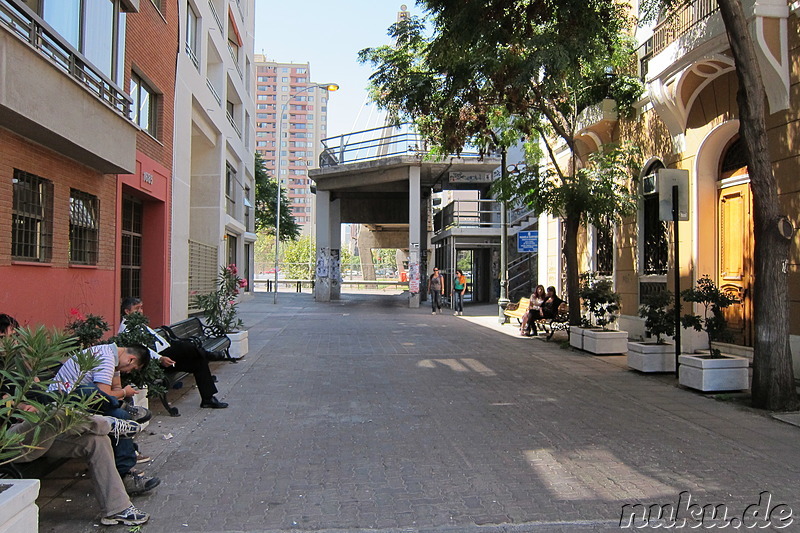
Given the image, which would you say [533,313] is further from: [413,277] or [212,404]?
[413,277]

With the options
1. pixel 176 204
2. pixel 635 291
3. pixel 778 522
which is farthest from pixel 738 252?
pixel 176 204

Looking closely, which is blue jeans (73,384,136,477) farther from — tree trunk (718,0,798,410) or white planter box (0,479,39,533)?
tree trunk (718,0,798,410)

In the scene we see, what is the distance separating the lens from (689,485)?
4.44 m

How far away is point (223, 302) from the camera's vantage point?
10.7 m

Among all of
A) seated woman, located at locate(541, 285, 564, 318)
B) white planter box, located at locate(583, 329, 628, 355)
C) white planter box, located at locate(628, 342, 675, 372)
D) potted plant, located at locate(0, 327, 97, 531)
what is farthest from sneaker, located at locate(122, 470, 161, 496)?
seated woman, located at locate(541, 285, 564, 318)

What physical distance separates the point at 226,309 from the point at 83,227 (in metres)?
2.80

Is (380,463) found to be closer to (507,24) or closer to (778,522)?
(778,522)

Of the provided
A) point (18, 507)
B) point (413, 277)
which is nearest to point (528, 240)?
point (413, 277)

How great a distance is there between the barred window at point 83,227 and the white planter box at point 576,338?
29.4 feet

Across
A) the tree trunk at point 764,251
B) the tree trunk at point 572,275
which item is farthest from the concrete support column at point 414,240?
the tree trunk at point 764,251

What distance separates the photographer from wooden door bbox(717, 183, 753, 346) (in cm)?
973

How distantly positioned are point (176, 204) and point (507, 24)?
875cm

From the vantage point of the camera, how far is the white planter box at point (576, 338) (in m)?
11.9

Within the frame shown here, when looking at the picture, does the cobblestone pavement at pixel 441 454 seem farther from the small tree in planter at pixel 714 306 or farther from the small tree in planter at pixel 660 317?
the small tree in planter at pixel 714 306
